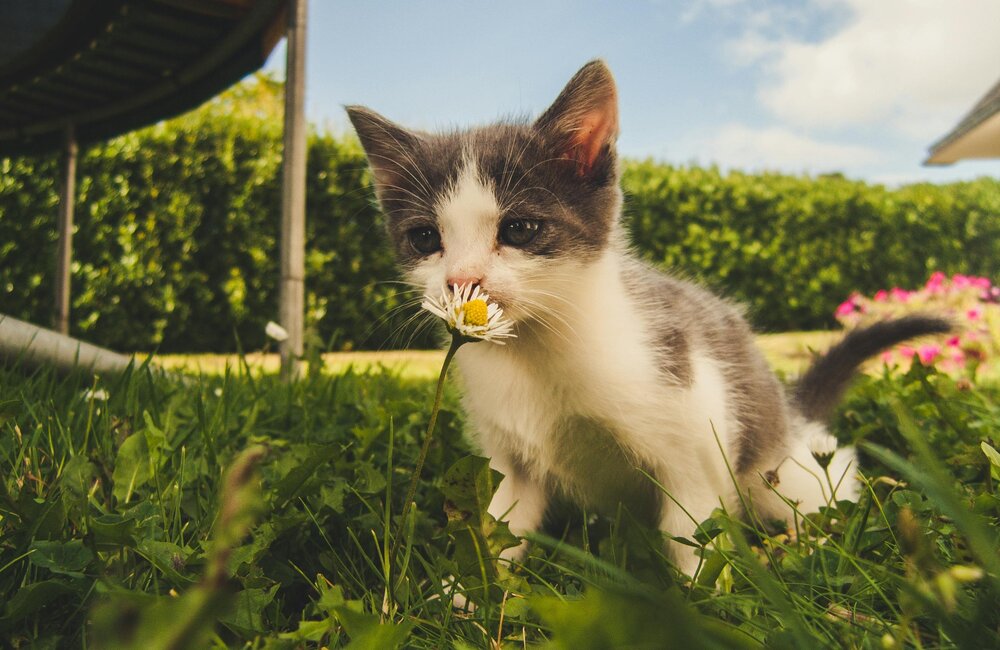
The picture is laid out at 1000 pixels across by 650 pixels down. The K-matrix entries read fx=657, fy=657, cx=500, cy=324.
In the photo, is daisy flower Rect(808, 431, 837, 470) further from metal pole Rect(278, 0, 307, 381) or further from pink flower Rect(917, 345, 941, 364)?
pink flower Rect(917, 345, 941, 364)

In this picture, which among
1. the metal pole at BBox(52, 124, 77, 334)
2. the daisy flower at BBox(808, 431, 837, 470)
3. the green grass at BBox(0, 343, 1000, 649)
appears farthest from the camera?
the metal pole at BBox(52, 124, 77, 334)

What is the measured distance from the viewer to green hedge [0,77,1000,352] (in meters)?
6.66

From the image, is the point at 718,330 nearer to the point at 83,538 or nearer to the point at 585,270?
the point at 585,270

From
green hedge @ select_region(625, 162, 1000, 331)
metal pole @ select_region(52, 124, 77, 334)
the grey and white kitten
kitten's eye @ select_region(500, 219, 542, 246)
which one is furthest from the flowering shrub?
metal pole @ select_region(52, 124, 77, 334)

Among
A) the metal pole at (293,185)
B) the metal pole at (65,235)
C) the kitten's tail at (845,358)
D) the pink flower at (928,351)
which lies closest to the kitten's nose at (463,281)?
the kitten's tail at (845,358)

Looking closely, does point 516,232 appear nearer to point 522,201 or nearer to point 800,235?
point 522,201

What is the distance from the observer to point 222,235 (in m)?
7.44

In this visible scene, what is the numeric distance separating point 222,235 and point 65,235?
8.29 feet

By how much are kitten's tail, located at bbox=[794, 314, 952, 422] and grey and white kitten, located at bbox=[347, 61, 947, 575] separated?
432mm

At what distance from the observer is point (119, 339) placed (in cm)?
700

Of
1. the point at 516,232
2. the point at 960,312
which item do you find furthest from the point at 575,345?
the point at 960,312

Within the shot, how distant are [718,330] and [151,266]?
674 cm

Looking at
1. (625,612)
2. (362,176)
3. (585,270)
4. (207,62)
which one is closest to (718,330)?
(585,270)

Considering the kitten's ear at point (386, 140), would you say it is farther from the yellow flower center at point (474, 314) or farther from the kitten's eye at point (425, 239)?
the yellow flower center at point (474, 314)
